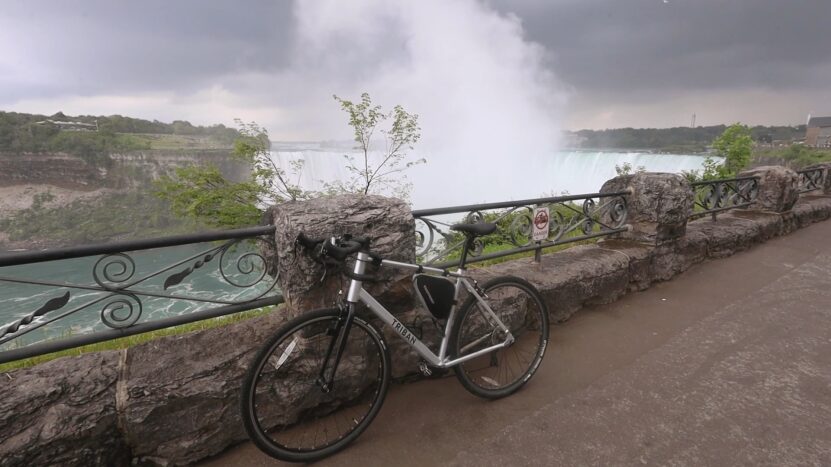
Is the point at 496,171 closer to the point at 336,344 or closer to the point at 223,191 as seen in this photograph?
the point at 223,191

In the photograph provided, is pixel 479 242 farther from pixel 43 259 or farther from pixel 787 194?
pixel 787 194

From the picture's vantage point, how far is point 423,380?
2684 mm

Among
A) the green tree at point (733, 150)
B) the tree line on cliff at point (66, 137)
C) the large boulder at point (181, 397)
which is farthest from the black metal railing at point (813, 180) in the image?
the tree line on cliff at point (66, 137)

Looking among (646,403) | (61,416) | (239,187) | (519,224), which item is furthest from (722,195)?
(239,187)

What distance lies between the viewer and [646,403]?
2.40 meters

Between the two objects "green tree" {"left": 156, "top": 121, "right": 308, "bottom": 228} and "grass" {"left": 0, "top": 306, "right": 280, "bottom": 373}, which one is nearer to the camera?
"grass" {"left": 0, "top": 306, "right": 280, "bottom": 373}

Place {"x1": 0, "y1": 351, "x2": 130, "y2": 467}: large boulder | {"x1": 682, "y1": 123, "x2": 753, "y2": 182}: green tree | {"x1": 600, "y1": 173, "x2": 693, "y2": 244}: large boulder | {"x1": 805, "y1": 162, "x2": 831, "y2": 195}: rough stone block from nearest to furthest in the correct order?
{"x1": 0, "y1": 351, "x2": 130, "y2": 467}: large boulder < {"x1": 600, "y1": 173, "x2": 693, "y2": 244}: large boulder < {"x1": 805, "y1": 162, "x2": 831, "y2": 195}: rough stone block < {"x1": 682, "y1": 123, "x2": 753, "y2": 182}: green tree

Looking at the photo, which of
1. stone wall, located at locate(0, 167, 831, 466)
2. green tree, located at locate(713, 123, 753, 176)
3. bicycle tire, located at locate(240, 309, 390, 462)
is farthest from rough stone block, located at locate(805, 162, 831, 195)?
bicycle tire, located at locate(240, 309, 390, 462)

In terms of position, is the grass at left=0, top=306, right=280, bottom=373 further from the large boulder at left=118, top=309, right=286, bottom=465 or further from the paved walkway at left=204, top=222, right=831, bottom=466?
the paved walkway at left=204, top=222, right=831, bottom=466

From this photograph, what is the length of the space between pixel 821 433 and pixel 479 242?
2.26 meters

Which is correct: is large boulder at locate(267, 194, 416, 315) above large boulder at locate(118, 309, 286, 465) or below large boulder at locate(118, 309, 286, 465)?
above

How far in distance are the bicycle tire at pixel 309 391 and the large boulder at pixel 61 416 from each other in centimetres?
67

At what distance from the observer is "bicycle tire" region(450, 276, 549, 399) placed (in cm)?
238

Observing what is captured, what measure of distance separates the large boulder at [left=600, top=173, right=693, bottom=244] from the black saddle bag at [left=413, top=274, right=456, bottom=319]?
126 inches
